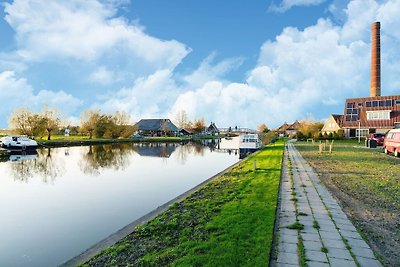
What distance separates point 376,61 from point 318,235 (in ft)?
191

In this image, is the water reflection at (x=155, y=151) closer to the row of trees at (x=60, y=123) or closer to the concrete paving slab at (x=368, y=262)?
the row of trees at (x=60, y=123)

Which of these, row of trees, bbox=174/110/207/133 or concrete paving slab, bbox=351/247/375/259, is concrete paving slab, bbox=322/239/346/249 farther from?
row of trees, bbox=174/110/207/133

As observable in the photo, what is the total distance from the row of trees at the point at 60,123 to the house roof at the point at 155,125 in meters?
17.8

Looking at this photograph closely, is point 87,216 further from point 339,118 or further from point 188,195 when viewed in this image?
point 339,118

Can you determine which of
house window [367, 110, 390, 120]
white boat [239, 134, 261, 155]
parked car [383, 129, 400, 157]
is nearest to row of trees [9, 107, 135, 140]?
white boat [239, 134, 261, 155]

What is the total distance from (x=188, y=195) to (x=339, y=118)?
56154 mm

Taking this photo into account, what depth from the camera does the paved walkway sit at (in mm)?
5035

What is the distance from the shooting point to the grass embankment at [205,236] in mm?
5152

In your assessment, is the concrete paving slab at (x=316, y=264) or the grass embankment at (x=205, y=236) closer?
the concrete paving slab at (x=316, y=264)

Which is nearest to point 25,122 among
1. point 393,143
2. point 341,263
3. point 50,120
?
point 50,120

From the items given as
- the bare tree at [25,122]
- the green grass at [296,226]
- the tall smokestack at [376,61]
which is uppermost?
the tall smokestack at [376,61]

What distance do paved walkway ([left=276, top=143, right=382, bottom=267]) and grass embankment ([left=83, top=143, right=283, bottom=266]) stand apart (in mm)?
335

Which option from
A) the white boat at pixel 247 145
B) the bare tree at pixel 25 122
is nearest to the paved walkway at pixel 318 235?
the white boat at pixel 247 145

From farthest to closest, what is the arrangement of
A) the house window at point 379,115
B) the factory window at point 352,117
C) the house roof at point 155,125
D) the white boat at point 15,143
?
the house roof at point 155,125 < the factory window at point 352,117 < the house window at point 379,115 < the white boat at point 15,143
